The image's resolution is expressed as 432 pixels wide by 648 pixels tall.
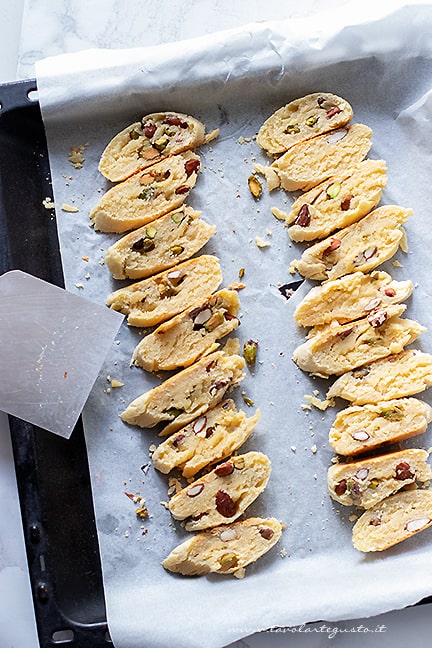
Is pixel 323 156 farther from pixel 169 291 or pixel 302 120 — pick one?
pixel 169 291

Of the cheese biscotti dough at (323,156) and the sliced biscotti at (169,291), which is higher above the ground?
the cheese biscotti dough at (323,156)

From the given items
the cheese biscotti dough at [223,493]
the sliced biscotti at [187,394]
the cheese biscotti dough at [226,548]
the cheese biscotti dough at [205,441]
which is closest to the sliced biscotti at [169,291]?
the sliced biscotti at [187,394]

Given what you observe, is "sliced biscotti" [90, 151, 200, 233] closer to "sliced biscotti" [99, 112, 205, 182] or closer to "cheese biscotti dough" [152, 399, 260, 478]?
"sliced biscotti" [99, 112, 205, 182]

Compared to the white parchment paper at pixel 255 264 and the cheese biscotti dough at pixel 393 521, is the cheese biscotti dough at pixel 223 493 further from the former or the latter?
the cheese biscotti dough at pixel 393 521

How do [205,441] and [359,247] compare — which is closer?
[205,441]

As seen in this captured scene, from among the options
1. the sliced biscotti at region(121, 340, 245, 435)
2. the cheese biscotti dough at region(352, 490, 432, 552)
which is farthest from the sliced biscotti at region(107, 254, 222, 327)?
the cheese biscotti dough at region(352, 490, 432, 552)

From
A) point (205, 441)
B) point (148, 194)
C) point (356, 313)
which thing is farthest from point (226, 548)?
point (148, 194)
